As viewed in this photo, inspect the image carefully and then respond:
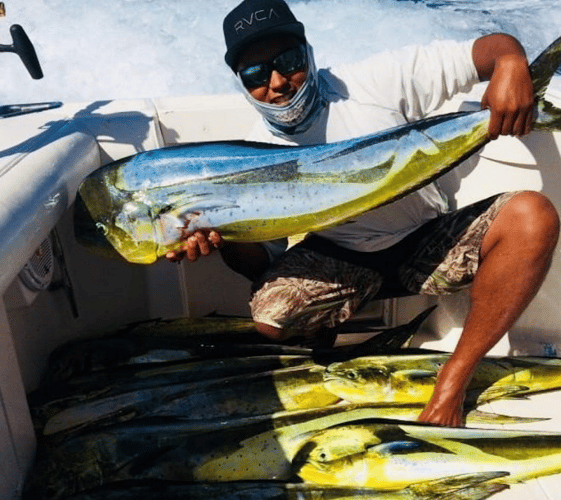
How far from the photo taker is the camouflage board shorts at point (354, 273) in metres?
2.46

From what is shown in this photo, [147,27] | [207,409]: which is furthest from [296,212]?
[147,27]

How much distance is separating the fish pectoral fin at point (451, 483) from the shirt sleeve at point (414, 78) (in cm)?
131

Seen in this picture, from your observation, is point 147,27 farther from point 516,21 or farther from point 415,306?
point 415,306

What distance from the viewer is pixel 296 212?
7.16ft

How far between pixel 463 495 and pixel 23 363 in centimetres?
150

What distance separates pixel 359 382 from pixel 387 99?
1.03 meters

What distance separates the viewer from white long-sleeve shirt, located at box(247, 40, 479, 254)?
245cm

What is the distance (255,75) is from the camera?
2.36 m

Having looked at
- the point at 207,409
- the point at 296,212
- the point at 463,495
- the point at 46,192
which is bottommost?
the point at 463,495

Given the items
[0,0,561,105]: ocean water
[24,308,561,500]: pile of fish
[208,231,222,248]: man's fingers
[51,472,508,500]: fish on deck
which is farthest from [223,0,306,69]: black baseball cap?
[0,0,561,105]: ocean water

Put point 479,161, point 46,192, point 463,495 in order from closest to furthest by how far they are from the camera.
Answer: point 463,495
point 46,192
point 479,161

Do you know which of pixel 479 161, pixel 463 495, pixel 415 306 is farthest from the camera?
pixel 415 306

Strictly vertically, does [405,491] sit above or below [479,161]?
below

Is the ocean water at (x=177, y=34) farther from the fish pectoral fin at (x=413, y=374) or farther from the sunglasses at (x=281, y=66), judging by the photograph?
the fish pectoral fin at (x=413, y=374)
